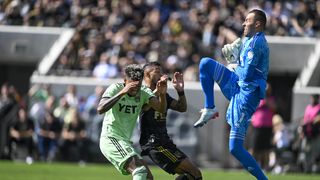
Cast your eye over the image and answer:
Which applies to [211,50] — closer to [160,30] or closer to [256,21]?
[160,30]

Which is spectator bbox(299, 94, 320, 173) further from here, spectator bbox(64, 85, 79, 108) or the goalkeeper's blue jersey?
the goalkeeper's blue jersey

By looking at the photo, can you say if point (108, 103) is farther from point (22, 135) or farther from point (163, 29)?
point (163, 29)

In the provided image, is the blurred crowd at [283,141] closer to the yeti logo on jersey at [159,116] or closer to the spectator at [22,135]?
the spectator at [22,135]

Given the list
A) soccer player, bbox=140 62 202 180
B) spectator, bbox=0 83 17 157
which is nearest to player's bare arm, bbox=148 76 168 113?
soccer player, bbox=140 62 202 180

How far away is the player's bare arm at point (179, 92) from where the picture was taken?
1344 cm

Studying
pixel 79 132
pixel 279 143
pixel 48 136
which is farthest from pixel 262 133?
pixel 48 136

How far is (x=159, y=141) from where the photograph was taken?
1365 centimetres


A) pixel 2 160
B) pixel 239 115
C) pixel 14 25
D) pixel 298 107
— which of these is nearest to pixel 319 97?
pixel 298 107

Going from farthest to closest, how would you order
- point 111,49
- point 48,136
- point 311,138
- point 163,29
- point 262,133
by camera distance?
point 163,29 < point 111,49 < point 48,136 < point 311,138 < point 262,133

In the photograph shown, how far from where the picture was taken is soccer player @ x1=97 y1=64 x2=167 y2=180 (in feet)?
41.4

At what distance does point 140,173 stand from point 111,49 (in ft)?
52.8

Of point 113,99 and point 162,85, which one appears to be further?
point 162,85

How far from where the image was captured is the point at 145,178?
1251 centimetres

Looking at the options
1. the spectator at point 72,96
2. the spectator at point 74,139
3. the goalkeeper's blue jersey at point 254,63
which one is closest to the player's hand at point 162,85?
the goalkeeper's blue jersey at point 254,63
